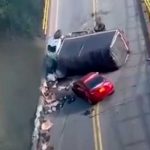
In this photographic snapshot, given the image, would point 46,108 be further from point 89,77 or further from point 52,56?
point 52,56

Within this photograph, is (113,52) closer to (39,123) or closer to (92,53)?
(92,53)

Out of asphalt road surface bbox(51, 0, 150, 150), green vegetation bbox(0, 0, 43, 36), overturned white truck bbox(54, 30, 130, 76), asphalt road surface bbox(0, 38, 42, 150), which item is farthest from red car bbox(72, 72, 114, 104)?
green vegetation bbox(0, 0, 43, 36)

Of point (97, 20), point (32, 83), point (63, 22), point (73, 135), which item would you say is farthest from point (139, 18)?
point (73, 135)

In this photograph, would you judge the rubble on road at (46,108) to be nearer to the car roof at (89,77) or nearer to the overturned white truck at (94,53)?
the overturned white truck at (94,53)

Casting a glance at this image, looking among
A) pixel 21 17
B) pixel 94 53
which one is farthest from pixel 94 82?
pixel 21 17

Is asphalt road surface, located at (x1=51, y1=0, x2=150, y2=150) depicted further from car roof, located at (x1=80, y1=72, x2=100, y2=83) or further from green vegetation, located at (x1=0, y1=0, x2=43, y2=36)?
green vegetation, located at (x1=0, y1=0, x2=43, y2=36)

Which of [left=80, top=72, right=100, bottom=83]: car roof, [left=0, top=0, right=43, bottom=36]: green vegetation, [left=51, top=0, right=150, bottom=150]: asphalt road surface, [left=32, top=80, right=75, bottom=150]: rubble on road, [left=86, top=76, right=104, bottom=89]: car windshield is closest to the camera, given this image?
[left=51, top=0, right=150, bottom=150]: asphalt road surface

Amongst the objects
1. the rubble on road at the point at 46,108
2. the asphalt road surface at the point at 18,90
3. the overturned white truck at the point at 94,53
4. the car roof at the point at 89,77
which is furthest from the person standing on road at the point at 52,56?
the car roof at the point at 89,77
